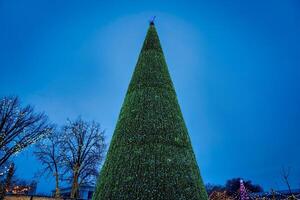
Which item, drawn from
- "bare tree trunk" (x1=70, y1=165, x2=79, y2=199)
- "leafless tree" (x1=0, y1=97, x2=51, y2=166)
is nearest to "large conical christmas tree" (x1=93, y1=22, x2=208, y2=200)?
"leafless tree" (x1=0, y1=97, x2=51, y2=166)

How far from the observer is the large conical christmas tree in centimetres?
681

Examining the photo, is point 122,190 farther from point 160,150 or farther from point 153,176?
point 160,150

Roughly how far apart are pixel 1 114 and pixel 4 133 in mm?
1209

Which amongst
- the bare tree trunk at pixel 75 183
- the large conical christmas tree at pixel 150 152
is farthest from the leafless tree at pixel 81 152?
the large conical christmas tree at pixel 150 152

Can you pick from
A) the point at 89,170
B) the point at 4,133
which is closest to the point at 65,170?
the point at 89,170

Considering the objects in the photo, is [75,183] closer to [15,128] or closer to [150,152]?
[15,128]

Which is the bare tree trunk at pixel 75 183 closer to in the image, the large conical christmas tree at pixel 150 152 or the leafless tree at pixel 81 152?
the leafless tree at pixel 81 152

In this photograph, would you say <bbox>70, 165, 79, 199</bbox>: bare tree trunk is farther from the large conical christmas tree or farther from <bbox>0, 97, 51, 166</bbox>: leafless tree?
the large conical christmas tree

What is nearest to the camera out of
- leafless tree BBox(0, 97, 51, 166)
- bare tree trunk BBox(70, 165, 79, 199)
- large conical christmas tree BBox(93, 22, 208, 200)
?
large conical christmas tree BBox(93, 22, 208, 200)

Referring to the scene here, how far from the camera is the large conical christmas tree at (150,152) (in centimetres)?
681

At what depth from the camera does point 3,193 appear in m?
13.5

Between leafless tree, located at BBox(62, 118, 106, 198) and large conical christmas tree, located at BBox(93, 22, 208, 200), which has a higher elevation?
leafless tree, located at BBox(62, 118, 106, 198)

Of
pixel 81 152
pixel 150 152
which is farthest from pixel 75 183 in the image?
pixel 150 152

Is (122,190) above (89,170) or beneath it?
beneath
